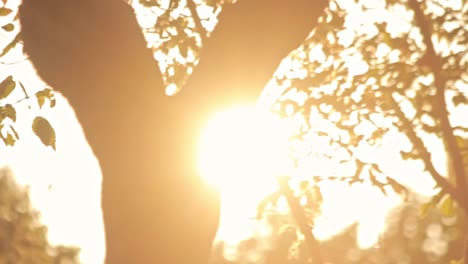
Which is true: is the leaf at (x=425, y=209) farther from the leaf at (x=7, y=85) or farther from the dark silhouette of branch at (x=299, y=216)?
the dark silhouette of branch at (x=299, y=216)

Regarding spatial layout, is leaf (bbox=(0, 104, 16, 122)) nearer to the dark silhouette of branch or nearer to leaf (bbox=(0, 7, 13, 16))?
leaf (bbox=(0, 7, 13, 16))

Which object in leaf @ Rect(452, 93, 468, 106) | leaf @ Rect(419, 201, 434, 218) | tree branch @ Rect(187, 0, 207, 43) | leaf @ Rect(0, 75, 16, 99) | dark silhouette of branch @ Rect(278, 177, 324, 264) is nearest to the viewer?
leaf @ Rect(0, 75, 16, 99)

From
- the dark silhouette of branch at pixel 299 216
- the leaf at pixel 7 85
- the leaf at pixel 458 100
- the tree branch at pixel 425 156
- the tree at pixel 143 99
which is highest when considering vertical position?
the leaf at pixel 7 85

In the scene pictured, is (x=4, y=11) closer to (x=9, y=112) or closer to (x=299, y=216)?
(x=9, y=112)

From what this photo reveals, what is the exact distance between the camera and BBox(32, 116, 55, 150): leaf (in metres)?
4.62

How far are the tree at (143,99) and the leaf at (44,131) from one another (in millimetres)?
564

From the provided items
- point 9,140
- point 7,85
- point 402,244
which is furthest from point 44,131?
point 402,244

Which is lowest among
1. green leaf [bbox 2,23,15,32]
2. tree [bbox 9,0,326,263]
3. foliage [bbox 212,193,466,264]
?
foliage [bbox 212,193,466,264]

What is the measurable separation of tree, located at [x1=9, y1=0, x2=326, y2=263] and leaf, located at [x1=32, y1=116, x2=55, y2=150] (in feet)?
1.85

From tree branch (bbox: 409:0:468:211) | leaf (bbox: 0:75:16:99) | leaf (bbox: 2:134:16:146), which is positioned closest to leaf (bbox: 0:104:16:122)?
leaf (bbox: 2:134:16:146)

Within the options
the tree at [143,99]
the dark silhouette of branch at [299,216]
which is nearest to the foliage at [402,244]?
the dark silhouette of branch at [299,216]

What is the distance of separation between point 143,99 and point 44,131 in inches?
40.3

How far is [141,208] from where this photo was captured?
3920 mm

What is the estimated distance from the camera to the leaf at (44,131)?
15.2ft
